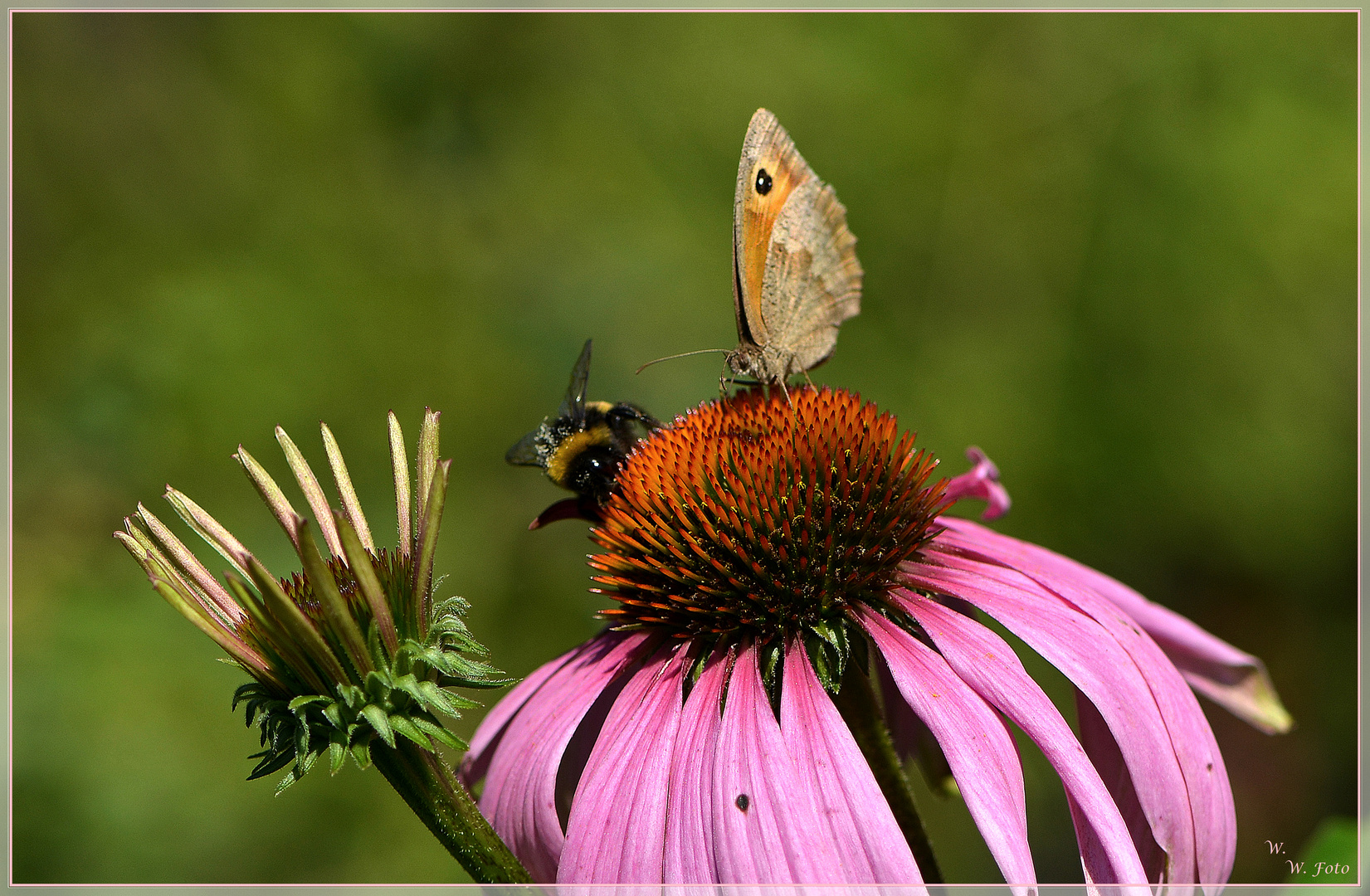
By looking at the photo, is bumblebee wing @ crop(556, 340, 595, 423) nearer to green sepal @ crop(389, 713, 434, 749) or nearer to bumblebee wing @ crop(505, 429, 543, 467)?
bumblebee wing @ crop(505, 429, 543, 467)

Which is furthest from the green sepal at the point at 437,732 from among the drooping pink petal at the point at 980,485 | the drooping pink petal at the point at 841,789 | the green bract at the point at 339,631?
the drooping pink petal at the point at 980,485

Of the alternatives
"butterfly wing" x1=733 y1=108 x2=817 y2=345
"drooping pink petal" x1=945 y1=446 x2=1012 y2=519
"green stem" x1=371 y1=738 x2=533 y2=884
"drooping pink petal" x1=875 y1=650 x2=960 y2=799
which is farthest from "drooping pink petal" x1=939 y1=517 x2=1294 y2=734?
"green stem" x1=371 y1=738 x2=533 y2=884

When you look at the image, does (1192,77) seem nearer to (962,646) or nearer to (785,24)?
(785,24)

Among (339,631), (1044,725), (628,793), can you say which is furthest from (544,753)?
(1044,725)

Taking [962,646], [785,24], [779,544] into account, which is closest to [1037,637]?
[962,646]

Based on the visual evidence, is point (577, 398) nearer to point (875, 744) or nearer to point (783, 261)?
point (783, 261)
